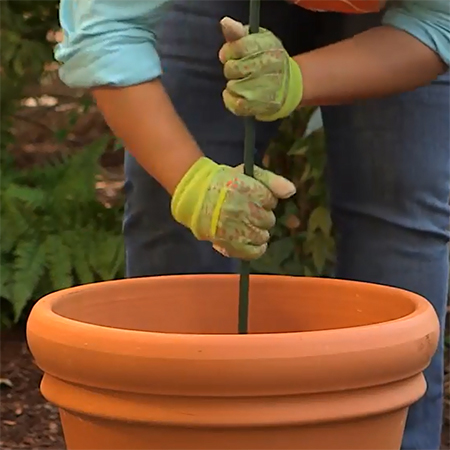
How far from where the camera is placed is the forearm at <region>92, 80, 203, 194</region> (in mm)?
875

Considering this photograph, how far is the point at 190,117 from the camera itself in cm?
110

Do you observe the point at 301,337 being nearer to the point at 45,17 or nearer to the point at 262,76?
the point at 262,76

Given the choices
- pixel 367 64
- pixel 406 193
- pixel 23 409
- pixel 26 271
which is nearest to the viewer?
pixel 367 64

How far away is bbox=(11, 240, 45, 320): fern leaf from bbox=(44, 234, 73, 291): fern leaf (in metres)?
0.01

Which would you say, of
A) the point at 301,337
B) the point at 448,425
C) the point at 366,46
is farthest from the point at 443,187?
the point at 448,425

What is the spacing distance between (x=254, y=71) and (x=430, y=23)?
21 cm

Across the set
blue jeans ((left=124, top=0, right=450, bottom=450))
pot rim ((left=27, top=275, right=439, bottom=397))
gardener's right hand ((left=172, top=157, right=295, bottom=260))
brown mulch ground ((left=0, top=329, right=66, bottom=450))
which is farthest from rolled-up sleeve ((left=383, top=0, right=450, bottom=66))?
Answer: brown mulch ground ((left=0, top=329, right=66, bottom=450))

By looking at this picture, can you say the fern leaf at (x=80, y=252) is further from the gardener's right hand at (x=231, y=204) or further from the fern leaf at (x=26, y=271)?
the gardener's right hand at (x=231, y=204)

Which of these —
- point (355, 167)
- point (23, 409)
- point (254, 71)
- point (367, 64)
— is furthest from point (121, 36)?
point (23, 409)

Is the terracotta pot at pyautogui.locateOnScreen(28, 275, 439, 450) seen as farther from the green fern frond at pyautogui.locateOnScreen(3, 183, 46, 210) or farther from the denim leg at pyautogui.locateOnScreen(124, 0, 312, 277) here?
→ the green fern frond at pyautogui.locateOnScreen(3, 183, 46, 210)

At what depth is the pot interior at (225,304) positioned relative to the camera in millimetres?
882

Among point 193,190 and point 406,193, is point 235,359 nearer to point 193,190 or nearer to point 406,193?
point 193,190

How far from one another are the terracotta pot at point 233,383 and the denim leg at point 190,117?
1.14 feet

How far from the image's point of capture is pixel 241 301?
2.79ft
